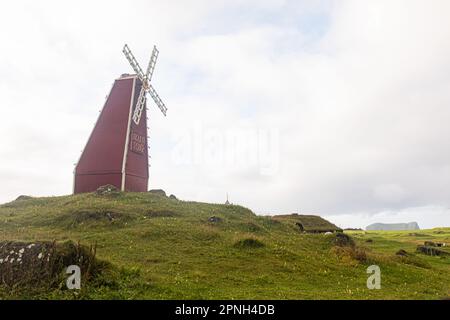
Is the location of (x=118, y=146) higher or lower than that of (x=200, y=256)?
higher

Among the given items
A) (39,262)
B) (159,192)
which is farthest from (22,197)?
(39,262)

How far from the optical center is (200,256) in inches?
889

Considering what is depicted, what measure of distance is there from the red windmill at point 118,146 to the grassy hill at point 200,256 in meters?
4.23

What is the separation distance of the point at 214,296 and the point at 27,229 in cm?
2011

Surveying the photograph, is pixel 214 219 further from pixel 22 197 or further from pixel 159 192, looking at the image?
pixel 22 197

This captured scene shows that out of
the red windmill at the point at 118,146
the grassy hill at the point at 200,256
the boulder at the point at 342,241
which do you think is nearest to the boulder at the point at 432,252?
the grassy hill at the point at 200,256

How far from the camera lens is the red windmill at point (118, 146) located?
4406 centimetres

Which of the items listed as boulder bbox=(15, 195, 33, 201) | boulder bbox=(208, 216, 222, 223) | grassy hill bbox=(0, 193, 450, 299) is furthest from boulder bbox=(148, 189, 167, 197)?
boulder bbox=(15, 195, 33, 201)

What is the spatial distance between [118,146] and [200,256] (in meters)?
24.8

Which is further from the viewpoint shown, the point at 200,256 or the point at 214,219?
the point at 214,219

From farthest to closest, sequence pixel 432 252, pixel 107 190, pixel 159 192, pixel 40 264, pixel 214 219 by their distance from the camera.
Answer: pixel 159 192
pixel 107 190
pixel 432 252
pixel 214 219
pixel 40 264

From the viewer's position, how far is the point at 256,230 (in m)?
31.9

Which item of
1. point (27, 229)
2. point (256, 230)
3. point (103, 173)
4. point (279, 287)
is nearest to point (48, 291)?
point (279, 287)
